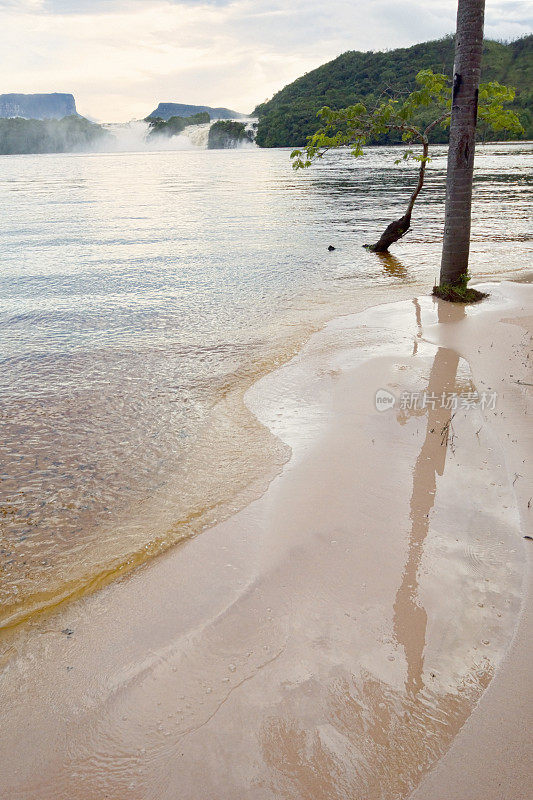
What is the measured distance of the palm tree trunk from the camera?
7781 millimetres

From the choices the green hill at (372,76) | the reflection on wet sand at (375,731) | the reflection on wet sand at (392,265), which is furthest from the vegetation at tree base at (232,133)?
the reflection on wet sand at (375,731)

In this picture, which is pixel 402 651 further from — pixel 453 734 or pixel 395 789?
pixel 395 789

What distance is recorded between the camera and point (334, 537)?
139 inches

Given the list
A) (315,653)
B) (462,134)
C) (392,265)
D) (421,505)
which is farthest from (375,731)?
(392,265)

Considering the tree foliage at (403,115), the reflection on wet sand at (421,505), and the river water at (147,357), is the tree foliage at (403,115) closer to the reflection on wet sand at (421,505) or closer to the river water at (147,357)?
the river water at (147,357)

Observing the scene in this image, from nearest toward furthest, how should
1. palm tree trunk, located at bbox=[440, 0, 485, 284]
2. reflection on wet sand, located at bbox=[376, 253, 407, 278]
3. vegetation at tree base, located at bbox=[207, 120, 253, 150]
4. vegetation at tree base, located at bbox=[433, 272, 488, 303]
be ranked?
palm tree trunk, located at bbox=[440, 0, 485, 284] < vegetation at tree base, located at bbox=[433, 272, 488, 303] < reflection on wet sand, located at bbox=[376, 253, 407, 278] < vegetation at tree base, located at bbox=[207, 120, 253, 150]

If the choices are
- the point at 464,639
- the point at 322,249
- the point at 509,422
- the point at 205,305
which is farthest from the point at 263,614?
the point at 322,249

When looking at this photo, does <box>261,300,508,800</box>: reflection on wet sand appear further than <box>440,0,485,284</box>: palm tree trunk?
No

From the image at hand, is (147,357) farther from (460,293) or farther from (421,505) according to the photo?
(460,293)

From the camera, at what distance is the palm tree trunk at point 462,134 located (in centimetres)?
778

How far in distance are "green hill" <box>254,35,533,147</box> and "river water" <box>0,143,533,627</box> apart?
114m

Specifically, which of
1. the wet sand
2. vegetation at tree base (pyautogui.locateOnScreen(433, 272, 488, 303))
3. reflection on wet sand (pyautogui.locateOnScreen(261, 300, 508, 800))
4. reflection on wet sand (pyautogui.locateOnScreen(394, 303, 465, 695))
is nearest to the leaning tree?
vegetation at tree base (pyautogui.locateOnScreen(433, 272, 488, 303))

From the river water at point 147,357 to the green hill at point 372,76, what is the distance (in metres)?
114

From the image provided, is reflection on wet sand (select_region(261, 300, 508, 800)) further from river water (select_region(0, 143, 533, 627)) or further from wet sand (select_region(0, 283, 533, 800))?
river water (select_region(0, 143, 533, 627))
